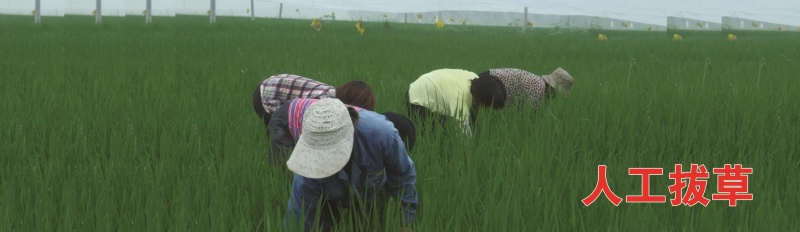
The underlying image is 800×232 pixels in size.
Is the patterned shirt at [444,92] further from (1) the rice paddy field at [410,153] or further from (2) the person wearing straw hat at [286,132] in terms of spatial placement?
(2) the person wearing straw hat at [286,132]

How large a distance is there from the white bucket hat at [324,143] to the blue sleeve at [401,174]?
0.14 m

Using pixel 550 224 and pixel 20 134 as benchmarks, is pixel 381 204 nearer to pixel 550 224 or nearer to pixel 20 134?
pixel 550 224

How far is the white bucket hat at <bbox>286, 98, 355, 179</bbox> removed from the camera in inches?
52.4

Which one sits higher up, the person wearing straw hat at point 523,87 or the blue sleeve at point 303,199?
the person wearing straw hat at point 523,87

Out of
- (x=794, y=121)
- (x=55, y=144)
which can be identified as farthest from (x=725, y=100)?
(x=55, y=144)

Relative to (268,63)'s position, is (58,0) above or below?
above

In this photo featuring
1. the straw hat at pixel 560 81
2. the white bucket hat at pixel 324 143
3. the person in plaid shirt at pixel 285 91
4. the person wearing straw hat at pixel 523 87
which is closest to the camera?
the white bucket hat at pixel 324 143

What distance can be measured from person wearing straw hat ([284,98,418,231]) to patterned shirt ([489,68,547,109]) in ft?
4.34

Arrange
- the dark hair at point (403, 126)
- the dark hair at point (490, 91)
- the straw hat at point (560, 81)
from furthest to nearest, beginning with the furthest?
the straw hat at point (560, 81) → the dark hair at point (490, 91) → the dark hair at point (403, 126)

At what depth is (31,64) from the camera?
4.57 meters

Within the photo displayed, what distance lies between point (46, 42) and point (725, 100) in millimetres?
5614

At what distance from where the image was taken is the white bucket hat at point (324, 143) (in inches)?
52.4

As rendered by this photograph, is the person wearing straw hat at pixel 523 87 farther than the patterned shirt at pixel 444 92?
Yes

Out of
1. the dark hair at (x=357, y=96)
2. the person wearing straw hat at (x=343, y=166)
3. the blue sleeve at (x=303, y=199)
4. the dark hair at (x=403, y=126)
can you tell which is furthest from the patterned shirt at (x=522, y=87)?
the blue sleeve at (x=303, y=199)
